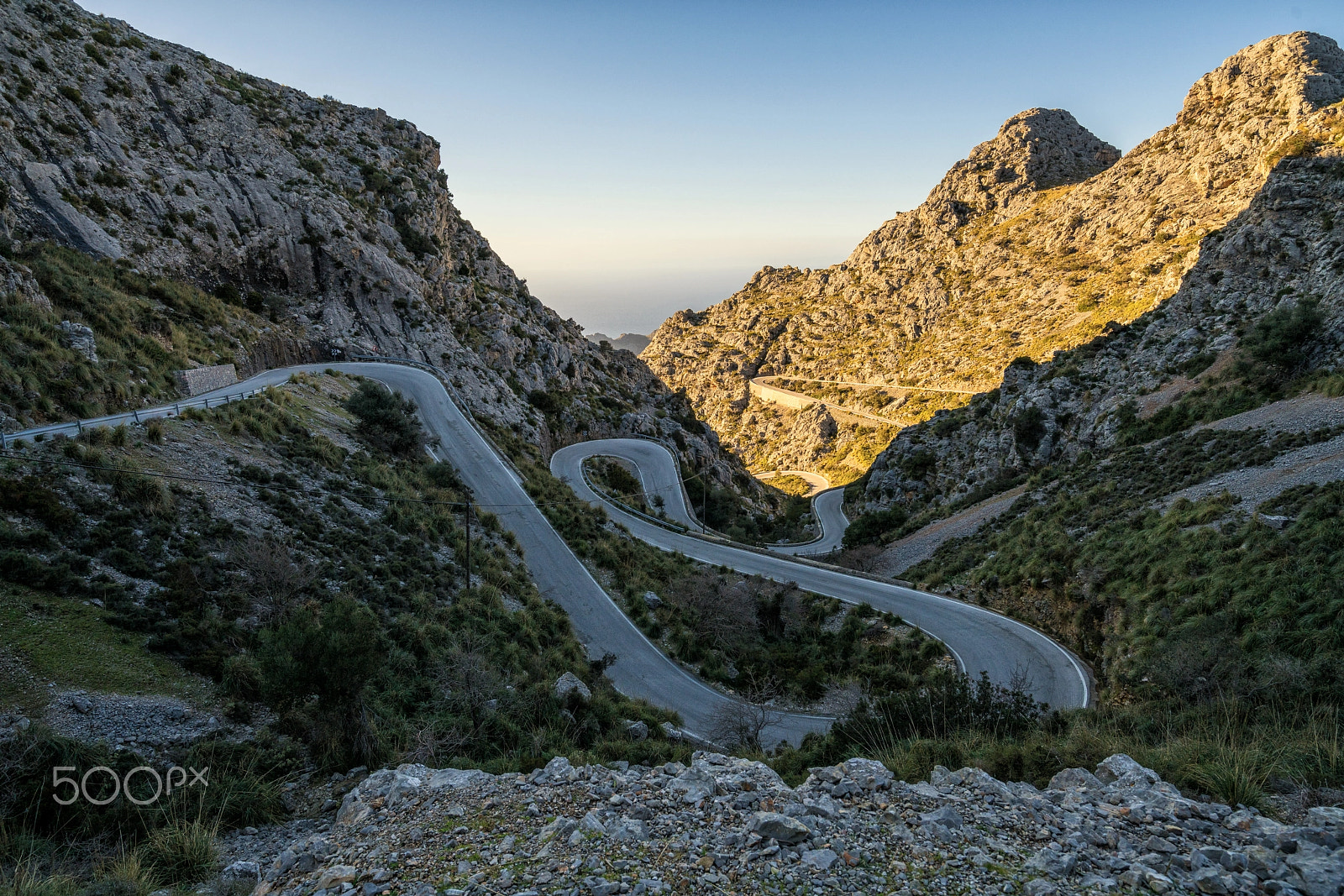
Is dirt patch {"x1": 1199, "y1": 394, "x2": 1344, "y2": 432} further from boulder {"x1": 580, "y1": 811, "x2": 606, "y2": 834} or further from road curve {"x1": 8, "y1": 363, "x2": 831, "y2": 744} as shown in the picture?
boulder {"x1": 580, "y1": 811, "x2": 606, "y2": 834}

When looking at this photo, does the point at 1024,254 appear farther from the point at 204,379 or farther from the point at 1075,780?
the point at 1075,780

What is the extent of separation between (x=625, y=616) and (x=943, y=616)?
1135 centimetres

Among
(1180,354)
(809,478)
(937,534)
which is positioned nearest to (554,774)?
(937,534)

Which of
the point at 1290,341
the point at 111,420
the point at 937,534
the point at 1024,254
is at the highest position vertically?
the point at 1024,254

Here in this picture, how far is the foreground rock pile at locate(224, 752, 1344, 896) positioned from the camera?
174 inches

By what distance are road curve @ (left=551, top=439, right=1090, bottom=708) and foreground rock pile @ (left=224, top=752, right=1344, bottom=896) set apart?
23.7ft

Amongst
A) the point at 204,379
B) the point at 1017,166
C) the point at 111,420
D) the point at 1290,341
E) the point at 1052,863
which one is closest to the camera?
the point at 1052,863

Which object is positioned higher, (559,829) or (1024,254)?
(1024,254)

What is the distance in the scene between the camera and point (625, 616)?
70.4 ft

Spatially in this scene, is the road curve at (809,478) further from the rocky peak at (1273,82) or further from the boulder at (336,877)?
the boulder at (336,877)

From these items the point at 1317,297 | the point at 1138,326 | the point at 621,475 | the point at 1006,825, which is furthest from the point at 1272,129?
the point at 1006,825

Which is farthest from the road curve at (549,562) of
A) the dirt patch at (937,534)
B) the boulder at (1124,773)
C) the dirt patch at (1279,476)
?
the dirt patch at (937,534)

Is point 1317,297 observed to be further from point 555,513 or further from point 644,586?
point 555,513

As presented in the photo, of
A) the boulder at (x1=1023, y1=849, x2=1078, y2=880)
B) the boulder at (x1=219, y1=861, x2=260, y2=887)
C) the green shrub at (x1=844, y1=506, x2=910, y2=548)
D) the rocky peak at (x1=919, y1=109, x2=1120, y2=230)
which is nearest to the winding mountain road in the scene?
the boulder at (x1=1023, y1=849, x2=1078, y2=880)
